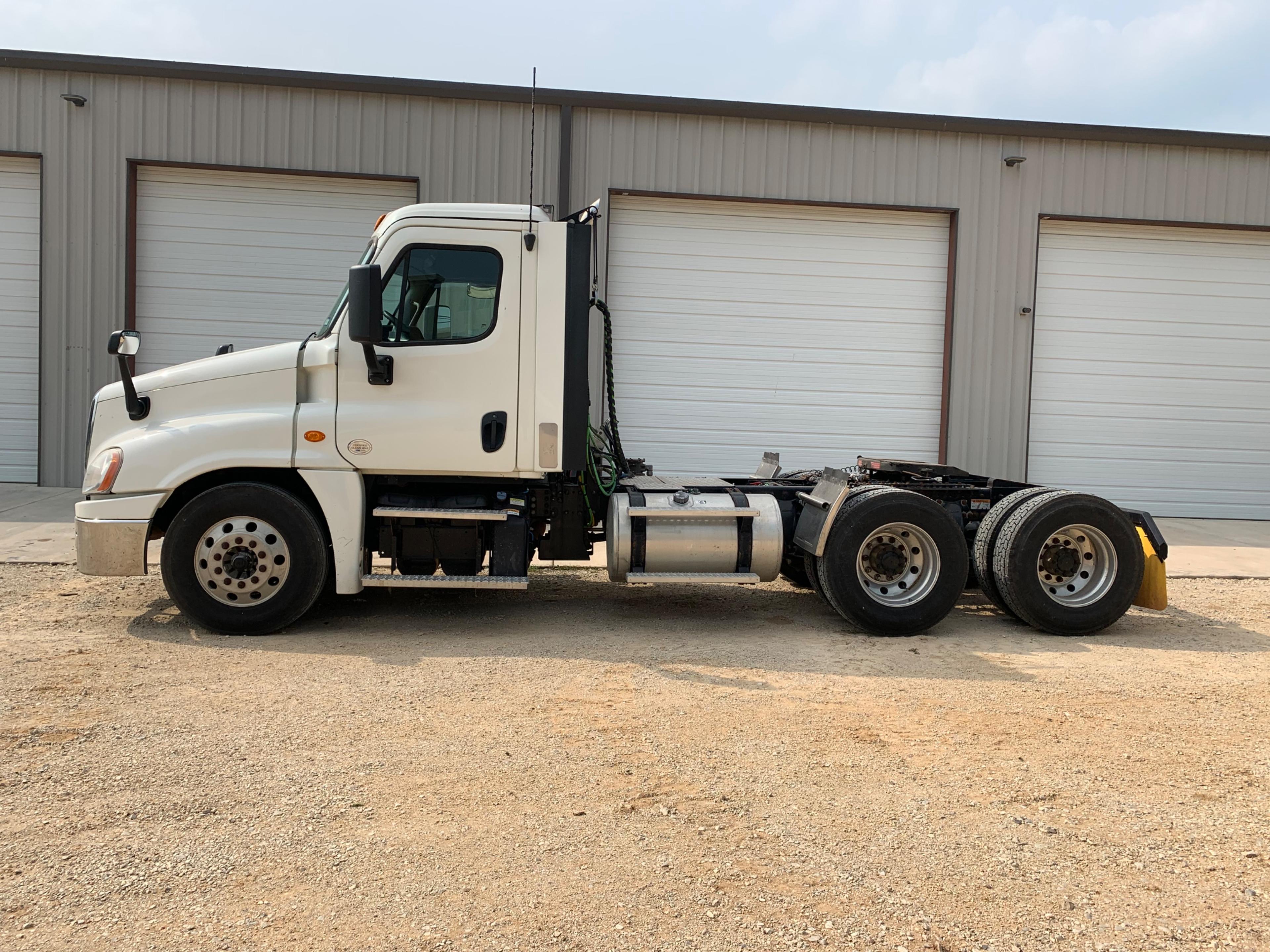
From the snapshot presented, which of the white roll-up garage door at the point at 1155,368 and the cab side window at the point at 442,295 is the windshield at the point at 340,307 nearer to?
the cab side window at the point at 442,295

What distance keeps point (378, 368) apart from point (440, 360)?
392 millimetres

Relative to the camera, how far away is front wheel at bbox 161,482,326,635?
616 centimetres

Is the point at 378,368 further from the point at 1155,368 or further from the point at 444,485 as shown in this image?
the point at 1155,368

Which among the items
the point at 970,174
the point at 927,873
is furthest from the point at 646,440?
the point at 927,873

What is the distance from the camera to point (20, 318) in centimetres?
1309

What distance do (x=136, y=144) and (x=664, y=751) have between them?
→ 12.2m

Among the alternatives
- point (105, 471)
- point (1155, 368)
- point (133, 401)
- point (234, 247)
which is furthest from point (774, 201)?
point (105, 471)

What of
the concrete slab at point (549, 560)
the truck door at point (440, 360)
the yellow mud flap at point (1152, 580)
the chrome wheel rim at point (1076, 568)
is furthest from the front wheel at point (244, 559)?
the yellow mud flap at point (1152, 580)

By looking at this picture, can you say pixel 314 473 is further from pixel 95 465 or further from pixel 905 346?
pixel 905 346

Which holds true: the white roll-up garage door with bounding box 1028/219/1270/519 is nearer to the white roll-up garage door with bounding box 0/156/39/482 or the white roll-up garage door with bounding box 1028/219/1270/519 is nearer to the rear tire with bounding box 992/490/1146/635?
the rear tire with bounding box 992/490/1146/635

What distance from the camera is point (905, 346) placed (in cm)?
1409

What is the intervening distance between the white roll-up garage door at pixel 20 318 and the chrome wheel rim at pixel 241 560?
8630mm

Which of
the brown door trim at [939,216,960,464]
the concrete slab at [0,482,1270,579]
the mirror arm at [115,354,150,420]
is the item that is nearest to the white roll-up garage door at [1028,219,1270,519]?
the concrete slab at [0,482,1270,579]

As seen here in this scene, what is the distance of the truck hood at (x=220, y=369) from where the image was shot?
6.26 metres
